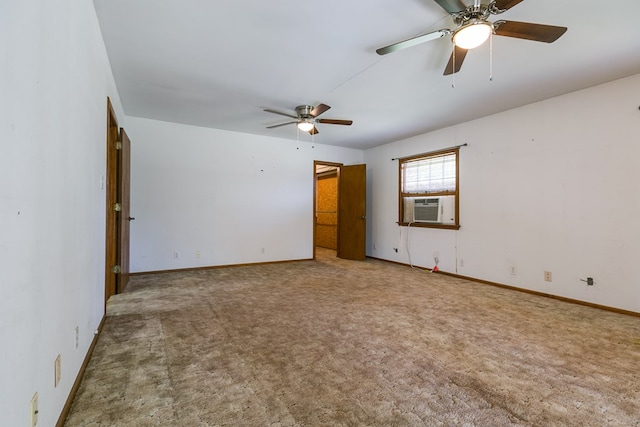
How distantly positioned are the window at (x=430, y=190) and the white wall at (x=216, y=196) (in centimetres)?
181

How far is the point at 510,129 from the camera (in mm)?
4000

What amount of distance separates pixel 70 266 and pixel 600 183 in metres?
4.78

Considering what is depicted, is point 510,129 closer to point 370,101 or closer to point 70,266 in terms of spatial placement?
point 370,101

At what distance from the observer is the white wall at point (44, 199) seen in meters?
0.88

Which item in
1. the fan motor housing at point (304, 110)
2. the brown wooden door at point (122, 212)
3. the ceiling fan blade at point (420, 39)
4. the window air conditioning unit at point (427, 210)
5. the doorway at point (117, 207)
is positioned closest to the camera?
the ceiling fan blade at point (420, 39)

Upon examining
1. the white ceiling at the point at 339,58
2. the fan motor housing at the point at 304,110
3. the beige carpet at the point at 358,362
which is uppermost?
the white ceiling at the point at 339,58

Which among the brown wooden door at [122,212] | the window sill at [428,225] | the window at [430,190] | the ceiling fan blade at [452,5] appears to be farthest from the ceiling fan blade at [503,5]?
the brown wooden door at [122,212]

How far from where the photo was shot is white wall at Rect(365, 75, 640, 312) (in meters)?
3.06

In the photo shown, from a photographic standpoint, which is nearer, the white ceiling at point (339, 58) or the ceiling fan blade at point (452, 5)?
the ceiling fan blade at point (452, 5)

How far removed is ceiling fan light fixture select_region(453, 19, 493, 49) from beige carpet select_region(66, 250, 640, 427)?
222 cm

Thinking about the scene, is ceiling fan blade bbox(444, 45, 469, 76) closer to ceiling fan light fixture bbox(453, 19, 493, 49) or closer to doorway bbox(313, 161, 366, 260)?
ceiling fan light fixture bbox(453, 19, 493, 49)

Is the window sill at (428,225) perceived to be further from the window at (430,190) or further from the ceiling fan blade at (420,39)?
the ceiling fan blade at (420,39)

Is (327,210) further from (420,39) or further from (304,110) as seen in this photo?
(420,39)

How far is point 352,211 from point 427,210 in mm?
1648
